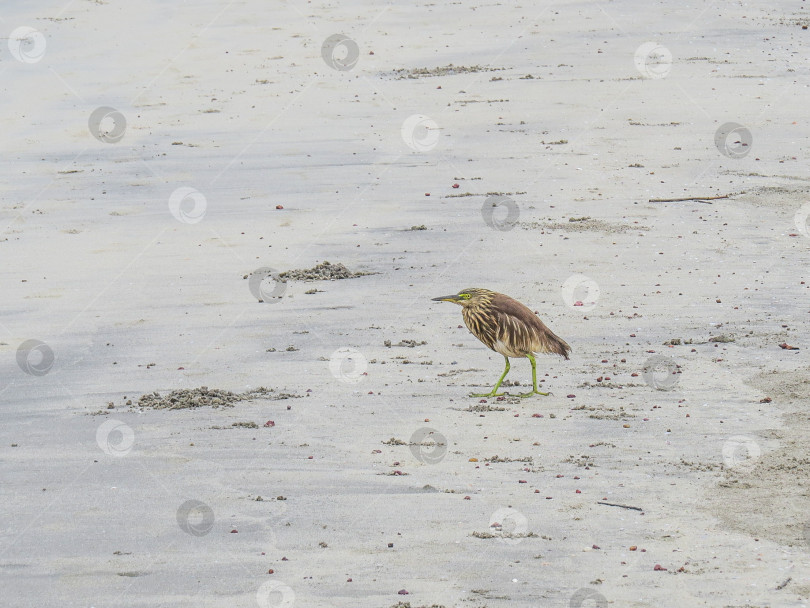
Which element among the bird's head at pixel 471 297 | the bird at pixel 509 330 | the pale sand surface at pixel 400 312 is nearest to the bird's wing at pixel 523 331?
the bird at pixel 509 330

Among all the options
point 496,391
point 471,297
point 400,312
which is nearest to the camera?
point 496,391

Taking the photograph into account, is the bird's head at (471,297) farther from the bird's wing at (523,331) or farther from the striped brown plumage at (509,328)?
the bird's wing at (523,331)

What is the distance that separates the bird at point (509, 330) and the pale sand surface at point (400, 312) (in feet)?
1.17

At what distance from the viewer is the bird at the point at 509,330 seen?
10.3m

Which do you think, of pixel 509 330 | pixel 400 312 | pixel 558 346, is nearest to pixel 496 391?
pixel 509 330

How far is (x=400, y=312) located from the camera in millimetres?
12523

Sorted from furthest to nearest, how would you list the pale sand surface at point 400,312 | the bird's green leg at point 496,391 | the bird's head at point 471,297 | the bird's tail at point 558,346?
1. the bird's head at point 471,297
2. the bird's tail at point 558,346
3. the bird's green leg at point 496,391
4. the pale sand surface at point 400,312

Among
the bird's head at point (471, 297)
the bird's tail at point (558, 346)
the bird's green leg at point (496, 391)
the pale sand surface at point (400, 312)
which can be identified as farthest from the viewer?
the bird's head at point (471, 297)

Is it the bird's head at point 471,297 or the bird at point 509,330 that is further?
the bird's head at point 471,297

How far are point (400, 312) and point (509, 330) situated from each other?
A: 7.96 feet

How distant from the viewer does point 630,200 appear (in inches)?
629

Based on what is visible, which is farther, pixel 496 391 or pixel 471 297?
pixel 471 297

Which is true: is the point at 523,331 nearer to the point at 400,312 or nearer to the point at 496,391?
the point at 496,391

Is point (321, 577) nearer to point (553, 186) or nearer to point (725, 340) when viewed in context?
point (725, 340)
